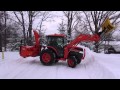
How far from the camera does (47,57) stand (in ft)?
41.4

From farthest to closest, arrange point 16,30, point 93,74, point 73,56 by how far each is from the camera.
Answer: point 16,30
point 73,56
point 93,74

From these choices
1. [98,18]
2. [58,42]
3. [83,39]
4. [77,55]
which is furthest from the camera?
[98,18]

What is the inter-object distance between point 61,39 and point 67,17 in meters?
21.1

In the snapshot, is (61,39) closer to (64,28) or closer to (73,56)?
(73,56)

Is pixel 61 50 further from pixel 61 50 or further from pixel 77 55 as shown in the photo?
pixel 77 55

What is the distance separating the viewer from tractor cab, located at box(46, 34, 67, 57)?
12734 millimetres

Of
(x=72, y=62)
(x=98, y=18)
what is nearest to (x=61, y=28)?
(x=98, y=18)

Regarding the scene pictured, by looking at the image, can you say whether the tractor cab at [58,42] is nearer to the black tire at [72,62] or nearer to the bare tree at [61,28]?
the black tire at [72,62]

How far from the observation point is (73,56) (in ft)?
39.7

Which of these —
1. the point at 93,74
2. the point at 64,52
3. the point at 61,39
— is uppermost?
the point at 61,39

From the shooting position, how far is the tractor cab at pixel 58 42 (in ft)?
41.8

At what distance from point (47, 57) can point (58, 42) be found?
113cm
